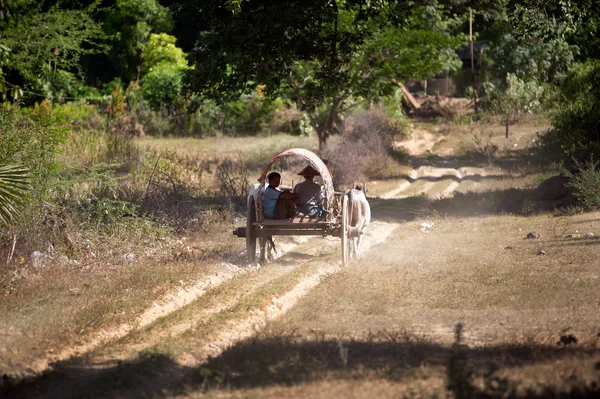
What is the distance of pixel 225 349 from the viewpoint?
7.15 metres

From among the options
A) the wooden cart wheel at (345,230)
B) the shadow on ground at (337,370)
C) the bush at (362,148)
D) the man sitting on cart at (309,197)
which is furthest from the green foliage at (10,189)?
the bush at (362,148)

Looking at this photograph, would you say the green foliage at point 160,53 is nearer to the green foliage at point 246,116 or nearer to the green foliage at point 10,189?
the green foliage at point 246,116

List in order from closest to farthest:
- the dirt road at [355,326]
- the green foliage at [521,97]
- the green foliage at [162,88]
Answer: the dirt road at [355,326]
the green foliage at [162,88]
the green foliage at [521,97]

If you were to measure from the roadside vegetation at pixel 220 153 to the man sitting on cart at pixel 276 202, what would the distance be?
3.23 ft

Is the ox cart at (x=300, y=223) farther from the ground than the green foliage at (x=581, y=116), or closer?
closer

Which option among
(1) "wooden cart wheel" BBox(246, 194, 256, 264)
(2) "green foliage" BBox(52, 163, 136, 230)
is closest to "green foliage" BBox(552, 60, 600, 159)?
(1) "wooden cart wheel" BBox(246, 194, 256, 264)

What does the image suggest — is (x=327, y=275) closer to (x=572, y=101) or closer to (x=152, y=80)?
(x=572, y=101)

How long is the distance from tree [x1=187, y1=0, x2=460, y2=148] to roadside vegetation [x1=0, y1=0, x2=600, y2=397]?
57mm

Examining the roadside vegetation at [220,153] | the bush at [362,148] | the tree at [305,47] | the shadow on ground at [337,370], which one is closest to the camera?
the shadow on ground at [337,370]

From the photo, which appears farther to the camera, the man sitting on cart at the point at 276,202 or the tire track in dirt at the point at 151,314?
the man sitting on cart at the point at 276,202

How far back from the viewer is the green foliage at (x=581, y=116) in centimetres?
2019

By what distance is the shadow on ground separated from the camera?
556 cm

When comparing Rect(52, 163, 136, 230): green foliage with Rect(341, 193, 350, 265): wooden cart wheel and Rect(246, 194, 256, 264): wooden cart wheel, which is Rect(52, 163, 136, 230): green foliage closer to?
Rect(246, 194, 256, 264): wooden cart wheel

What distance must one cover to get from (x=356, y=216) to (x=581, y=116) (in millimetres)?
14949
